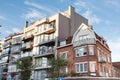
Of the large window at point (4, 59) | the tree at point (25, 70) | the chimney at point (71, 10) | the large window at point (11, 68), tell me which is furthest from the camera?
the large window at point (4, 59)

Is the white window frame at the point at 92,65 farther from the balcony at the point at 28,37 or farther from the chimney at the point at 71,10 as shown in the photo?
the balcony at the point at 28,37

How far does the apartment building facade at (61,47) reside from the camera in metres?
40.1

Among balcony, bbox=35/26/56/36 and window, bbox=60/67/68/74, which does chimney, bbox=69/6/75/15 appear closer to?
balcony, bbox=35/26/56/36

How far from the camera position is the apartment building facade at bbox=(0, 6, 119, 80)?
132 ft

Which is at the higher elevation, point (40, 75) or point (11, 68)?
point (11, 68)

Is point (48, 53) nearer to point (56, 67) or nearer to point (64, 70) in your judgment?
point (64, 70)

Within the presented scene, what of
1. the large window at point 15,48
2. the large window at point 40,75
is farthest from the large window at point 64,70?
the large window at point 15,48

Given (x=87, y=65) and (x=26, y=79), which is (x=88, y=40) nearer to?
(x=87, y=65)

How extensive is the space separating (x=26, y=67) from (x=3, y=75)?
24.0 meters

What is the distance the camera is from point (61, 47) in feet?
150

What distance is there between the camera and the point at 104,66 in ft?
139

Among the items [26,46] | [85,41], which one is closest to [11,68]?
[26,46]

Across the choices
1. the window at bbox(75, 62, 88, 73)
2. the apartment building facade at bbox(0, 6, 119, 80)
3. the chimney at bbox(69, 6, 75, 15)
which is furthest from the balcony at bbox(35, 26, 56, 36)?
the window at bbox(75, 62, 88, 73)

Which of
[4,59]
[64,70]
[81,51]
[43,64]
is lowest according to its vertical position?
[64,70]
